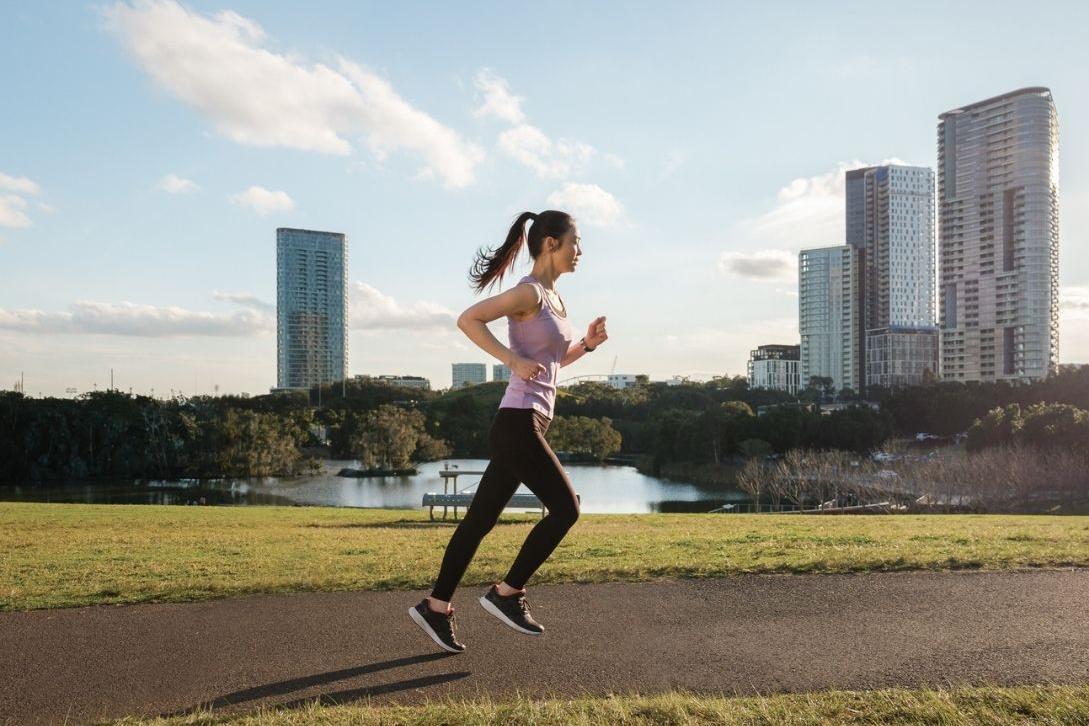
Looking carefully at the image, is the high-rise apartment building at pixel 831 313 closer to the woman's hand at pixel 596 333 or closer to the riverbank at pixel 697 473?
the riverbank at pixel 697 473

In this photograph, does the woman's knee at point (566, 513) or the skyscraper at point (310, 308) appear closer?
the woman's knee at point (566, 513)

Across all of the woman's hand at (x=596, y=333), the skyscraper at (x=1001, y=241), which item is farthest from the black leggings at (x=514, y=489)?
the skyscraper at (x=1001, y=241)

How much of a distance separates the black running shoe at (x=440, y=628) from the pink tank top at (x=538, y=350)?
955 mm

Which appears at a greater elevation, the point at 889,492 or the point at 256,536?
the point at 256,536

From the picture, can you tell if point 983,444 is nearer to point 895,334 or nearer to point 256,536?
point 256,536

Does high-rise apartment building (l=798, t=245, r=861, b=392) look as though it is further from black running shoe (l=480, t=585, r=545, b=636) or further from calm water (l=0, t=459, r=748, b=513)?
black running shoe (l=480, t=585, r=545, b=636)

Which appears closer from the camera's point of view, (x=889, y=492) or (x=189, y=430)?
(x=889, y=492)

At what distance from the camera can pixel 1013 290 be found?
94500mm

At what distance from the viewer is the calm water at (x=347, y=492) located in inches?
1577

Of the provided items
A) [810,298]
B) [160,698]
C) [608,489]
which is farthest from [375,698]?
[810,298]

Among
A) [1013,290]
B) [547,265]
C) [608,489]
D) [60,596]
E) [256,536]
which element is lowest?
[608,489]

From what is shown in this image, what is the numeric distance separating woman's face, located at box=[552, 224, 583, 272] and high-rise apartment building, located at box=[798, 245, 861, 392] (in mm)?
132507

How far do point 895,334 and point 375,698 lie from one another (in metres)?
127

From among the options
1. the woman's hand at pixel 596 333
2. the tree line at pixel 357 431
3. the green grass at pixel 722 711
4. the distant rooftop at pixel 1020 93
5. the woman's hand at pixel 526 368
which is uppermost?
the distant rooftop at pixel 1020 93
